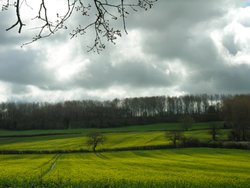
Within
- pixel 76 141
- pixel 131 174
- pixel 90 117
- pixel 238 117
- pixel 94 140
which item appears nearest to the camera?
pixel 131 174

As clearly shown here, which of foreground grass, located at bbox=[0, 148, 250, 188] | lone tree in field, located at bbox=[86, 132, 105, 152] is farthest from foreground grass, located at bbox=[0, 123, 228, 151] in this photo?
foreground grass, located at bbox=[0, 148, 250, 188]

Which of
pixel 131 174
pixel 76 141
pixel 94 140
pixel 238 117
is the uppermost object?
pixel 238 117

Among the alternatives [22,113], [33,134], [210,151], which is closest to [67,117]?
[22,113]

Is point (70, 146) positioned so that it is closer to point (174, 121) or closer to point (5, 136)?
point (5, 136)

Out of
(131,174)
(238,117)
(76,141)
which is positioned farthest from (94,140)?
(131,174)

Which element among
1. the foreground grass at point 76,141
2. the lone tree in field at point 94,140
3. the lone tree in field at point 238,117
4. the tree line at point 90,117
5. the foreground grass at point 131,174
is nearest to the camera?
the foreground grass at point 131,174

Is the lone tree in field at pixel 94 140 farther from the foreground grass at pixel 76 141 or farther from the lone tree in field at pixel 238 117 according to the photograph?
the lone tree in field at pixel 238 117

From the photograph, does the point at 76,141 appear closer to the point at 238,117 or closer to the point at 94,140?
the point at 94,140

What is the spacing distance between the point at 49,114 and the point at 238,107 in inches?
3761

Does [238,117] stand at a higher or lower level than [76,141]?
higher

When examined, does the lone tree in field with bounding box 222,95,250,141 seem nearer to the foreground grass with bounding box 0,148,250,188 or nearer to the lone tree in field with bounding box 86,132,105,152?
the foreground grass with bounding box 0,148,250,188

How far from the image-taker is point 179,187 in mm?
17562

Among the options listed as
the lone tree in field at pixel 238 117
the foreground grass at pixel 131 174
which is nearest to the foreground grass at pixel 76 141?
the lone tree in field at pixel 238 117

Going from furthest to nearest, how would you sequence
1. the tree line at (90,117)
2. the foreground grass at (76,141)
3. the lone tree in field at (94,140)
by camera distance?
the tree line at (90,117) < the foreground grass at (76,141) < the lone tree in field at (94,140)
